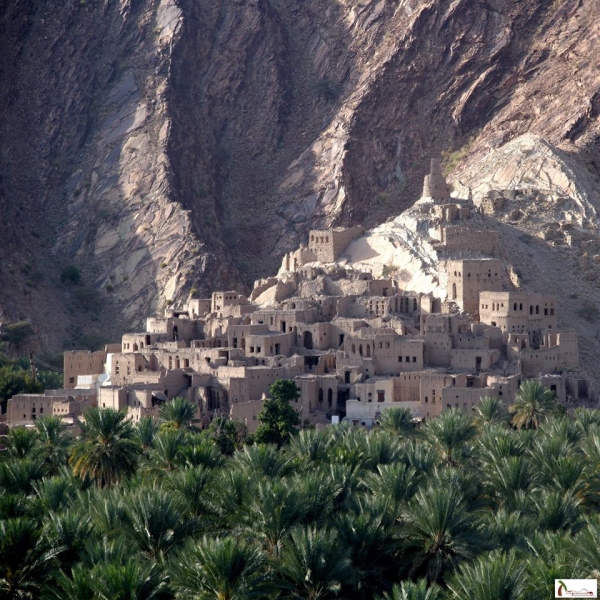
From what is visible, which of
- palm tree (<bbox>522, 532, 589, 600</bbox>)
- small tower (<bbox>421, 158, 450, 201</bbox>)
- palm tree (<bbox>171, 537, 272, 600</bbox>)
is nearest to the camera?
palm tree (<bbox>522, 532, 589, 600</bbox>)

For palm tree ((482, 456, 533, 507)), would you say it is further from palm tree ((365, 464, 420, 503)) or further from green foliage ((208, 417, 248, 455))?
green foliage ((208, 417, 248, 455))

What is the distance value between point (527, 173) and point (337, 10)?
42.6 metres

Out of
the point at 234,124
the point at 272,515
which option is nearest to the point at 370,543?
the point at 272,515

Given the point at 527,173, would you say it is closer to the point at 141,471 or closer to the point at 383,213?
the point at 383,213

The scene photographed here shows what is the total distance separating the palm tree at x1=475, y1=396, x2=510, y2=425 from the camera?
74375 millimetres

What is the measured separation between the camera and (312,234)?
105125 mm

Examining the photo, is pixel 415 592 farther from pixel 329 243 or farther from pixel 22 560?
pixel 329 243

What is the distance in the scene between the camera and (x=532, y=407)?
75.9 meters

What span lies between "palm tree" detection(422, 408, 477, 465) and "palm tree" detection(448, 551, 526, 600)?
20703 millimetres

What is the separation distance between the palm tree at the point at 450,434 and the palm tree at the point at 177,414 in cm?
1147

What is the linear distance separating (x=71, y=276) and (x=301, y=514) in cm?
8286

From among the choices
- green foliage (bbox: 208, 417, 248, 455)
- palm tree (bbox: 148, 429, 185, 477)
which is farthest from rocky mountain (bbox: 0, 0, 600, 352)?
palm tree (bbox: 148, 429, 185, 477)

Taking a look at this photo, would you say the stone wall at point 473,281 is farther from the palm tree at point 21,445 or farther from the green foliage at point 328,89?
the green foliage at point 328,89

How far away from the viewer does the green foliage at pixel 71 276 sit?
13162cm
